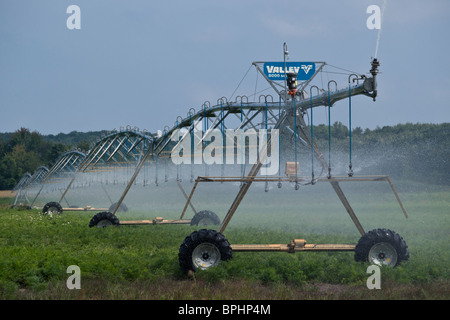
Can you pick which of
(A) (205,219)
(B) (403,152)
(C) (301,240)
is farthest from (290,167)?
(B) (403,152)

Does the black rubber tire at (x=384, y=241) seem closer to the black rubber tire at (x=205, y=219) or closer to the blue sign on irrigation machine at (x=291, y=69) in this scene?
the blue sign on irrigation machine at (x=291, y=69)

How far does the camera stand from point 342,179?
46.6 feet

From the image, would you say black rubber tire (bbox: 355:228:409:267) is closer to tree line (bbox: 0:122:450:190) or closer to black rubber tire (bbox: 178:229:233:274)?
black rubber tire (bbox: 178:229:233:274)

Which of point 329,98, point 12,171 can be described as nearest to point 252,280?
point 329,98

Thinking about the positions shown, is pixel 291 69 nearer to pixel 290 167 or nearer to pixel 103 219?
pixel 290 167

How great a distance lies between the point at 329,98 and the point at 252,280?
6.24 metres

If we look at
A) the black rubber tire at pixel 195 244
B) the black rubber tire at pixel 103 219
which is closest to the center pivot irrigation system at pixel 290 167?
the black rubber tire at pixel 195 244

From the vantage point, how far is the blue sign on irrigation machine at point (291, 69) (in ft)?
56.4

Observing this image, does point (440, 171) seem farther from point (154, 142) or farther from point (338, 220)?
point (154, 142)

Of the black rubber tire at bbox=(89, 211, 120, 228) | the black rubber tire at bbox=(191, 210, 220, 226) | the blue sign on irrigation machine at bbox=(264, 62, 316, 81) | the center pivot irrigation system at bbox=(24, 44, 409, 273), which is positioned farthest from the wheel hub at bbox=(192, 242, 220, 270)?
the black rubber tire at bbox=(89, 211, 120, 228)
